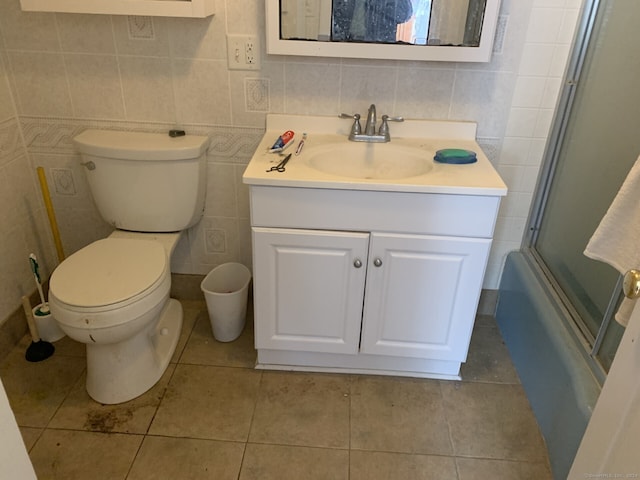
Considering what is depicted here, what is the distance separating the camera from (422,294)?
5.33 ft

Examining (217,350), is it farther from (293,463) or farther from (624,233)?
(624,233)

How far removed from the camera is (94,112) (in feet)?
6.04

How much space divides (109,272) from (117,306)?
0.54ft

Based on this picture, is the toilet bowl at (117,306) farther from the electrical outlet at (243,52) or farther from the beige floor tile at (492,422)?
the beige floor tile at (492,422)

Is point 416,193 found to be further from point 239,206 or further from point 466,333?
point 239,206

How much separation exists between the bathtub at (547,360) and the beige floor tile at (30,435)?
5.18 feet

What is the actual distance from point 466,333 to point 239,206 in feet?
3.23

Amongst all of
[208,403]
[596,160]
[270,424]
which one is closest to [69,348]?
[208,403]

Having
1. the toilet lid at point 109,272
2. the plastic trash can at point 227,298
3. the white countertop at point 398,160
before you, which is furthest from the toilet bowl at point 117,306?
the white countertop at point 398,160

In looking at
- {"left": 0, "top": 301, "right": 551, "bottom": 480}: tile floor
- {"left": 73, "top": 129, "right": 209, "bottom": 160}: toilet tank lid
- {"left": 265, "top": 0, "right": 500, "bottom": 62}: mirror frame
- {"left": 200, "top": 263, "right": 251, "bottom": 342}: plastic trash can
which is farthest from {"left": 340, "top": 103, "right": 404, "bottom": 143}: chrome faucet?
{"left": 0, "top": 301, "right": 551, "bottom": 480}: tile floor

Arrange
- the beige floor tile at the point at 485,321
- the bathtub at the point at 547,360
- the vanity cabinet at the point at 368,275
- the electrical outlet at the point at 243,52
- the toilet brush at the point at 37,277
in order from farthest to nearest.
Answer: the beige floor tile at the point at 485,321, the toilet brush at the point at 37,277, the electrical outlet at the point at 243,52, the vanity cabinet at the point at 368,275, the bathtub at the point at 547,360

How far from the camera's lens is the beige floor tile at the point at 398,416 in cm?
158

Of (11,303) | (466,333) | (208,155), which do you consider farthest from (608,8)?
(11,303)

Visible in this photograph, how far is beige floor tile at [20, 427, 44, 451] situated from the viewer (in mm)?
1533
